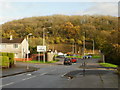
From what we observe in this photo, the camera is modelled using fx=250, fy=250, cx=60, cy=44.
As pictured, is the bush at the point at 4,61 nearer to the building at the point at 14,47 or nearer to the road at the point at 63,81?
the road at the point at 63,81

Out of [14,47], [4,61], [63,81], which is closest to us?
[63,81]

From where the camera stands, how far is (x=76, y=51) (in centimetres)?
12212

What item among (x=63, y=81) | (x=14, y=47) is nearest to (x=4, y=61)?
A: (x=63, y=81)

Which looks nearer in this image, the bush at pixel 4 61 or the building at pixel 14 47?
the bush at pixel 4 61

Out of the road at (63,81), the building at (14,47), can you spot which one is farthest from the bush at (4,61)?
the building at (14,47)

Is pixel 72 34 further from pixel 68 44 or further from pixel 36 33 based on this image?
pixel 36 33

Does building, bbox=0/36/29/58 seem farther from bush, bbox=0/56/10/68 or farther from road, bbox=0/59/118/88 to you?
road, bbox=0/59/118/88

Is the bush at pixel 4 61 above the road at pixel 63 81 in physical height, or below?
above

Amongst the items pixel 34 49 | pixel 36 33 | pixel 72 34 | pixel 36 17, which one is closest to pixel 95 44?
pixel 72 34

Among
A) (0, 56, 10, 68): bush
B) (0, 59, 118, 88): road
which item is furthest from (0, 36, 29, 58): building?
(0, 59, 118, 88): road

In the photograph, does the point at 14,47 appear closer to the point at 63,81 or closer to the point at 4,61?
the point at 4,61

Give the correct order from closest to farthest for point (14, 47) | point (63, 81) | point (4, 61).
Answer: point (63, 81)
point (4, 61)
point (14, 47)

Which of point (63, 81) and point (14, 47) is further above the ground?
point (14, 47)

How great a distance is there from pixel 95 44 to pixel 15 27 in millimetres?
48618
